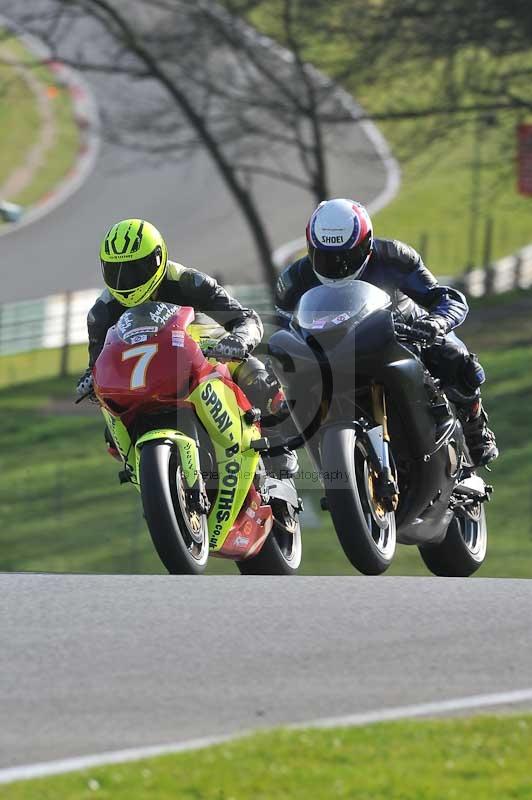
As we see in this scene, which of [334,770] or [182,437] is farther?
[182,437]

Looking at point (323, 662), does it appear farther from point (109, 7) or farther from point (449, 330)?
point (109, 7)

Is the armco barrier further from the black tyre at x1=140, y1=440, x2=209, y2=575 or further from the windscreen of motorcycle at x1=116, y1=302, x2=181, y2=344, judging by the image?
the black tyre at x1=140, y1=440, x2=209, y2=575

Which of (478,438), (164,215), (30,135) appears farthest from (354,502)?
(30,135)

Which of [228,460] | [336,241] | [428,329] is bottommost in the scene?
[228,460]

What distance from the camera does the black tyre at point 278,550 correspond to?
959cm

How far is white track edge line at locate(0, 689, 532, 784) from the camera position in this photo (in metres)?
5.76

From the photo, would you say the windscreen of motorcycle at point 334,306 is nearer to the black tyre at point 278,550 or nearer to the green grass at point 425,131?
the black tyre at point 278,550

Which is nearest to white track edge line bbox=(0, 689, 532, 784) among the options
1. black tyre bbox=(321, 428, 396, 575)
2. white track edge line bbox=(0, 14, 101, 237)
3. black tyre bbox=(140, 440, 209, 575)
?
black tyre bbox=(321, 428, 396, 575)

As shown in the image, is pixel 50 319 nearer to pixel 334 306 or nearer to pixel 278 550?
pixel 278 550

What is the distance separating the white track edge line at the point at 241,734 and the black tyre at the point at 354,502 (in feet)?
5.71

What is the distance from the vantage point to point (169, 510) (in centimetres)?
820

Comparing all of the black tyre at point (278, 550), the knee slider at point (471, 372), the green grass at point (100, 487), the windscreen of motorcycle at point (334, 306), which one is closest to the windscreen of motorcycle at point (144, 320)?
the windscreen of motorcycle at point (334, 306)

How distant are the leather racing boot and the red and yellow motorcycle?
1.28 meters

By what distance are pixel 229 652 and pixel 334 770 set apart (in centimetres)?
149
